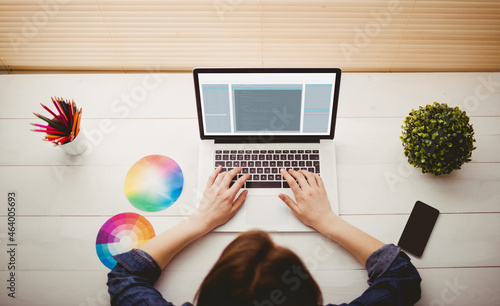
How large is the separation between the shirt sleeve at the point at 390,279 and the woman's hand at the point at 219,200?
1.30ft

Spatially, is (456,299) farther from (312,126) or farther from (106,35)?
(106,35)

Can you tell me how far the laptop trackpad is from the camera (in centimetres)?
93

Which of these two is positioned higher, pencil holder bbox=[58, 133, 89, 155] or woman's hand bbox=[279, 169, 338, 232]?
pencil holder bbox=[58, 133, 89, 155]

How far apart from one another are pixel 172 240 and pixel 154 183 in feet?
0.71

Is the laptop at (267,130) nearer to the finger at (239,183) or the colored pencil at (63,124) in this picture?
the finger at (239,183)

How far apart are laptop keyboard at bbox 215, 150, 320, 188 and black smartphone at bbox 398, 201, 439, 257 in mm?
308

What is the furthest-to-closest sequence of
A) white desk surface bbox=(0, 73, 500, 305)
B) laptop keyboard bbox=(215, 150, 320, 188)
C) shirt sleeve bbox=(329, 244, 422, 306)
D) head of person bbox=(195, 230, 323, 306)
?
1. laptop keyboard bbox=(215, 150, 320, 188)
2. white desk surface bbox=(0, 73, 500, 305)
3. shirt sleeve bbox=(329, 244, 422, 306)
4. head of person bbox=(195, 230, 323, 306)

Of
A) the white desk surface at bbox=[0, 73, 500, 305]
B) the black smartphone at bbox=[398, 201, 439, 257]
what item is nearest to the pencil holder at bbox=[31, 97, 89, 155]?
the white desk surface at bbox=[0, 73, 500, 305]

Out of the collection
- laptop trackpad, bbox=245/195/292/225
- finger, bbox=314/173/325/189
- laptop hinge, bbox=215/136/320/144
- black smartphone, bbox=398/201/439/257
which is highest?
laptop hinge, bbox=215/136/320/144

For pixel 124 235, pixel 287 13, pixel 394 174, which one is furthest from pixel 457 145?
pixel 124 235

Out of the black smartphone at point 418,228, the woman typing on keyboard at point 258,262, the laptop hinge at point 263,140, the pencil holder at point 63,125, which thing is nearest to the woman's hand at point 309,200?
the woman typing on keyboard at point 258,262

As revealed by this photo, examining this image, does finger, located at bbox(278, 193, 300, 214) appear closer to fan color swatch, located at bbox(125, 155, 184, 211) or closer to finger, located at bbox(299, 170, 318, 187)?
finger, located at bbox(299, 170, 318, 187)

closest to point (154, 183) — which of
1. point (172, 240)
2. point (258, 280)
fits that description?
point (172, 240)

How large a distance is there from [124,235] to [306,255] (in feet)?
1.76
